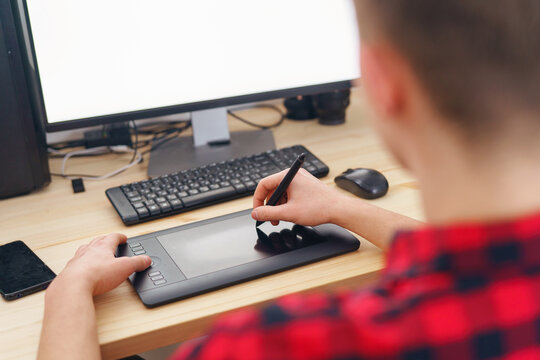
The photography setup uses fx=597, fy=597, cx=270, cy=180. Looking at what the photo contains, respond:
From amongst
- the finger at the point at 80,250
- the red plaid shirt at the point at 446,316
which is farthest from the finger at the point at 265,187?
the red plaid shirt at the point at 446,316

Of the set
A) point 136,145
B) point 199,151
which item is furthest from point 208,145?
point 136,145

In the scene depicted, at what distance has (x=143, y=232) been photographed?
0.90 metres

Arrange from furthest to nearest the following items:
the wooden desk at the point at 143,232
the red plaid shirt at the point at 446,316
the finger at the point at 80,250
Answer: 1. the finger at the point at 80,250
2. the wooden desk at the point at 143,232
3. the red plaid shirt at the point at 446,316

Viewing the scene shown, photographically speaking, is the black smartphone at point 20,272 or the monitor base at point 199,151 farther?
the monitor base at point 199,151

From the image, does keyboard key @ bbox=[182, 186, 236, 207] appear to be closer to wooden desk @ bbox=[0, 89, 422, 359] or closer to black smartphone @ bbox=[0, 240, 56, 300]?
wooden desk @ bbox=[0, 89, 422, 359]

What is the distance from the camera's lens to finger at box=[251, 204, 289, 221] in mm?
844

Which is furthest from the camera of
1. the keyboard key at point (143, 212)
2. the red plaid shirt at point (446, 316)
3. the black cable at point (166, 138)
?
the black cable at point (166, 138)

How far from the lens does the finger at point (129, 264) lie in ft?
2.44

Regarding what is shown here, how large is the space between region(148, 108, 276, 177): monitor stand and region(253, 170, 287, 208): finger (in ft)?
0.86

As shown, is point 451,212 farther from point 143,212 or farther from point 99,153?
point 99,153

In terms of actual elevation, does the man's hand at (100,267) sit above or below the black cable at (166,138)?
below

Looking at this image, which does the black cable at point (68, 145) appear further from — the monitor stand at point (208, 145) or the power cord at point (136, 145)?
the monitor stand at point (208, 145)

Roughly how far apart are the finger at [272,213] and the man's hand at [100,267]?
166mm

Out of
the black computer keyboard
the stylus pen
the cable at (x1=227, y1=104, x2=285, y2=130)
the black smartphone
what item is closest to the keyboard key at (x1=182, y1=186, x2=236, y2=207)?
the black computer keyboard
